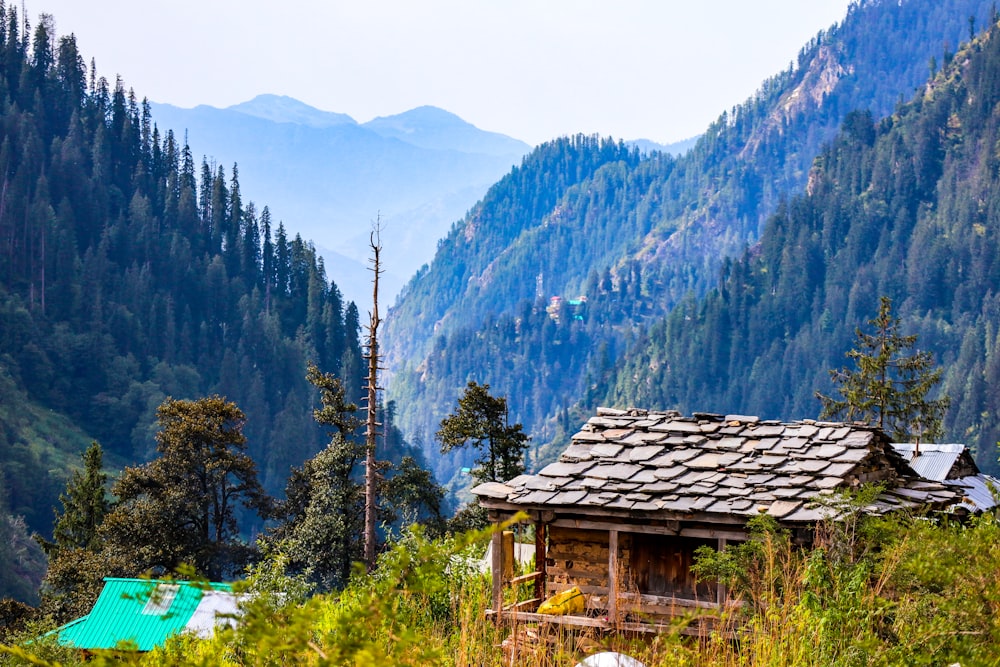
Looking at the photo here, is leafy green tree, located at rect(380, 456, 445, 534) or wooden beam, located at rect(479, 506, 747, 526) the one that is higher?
wooden beam, located at rect(479, 506, 747, 526)

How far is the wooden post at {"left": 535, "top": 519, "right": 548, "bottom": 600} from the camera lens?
46.6 feet

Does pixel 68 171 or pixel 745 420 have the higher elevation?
pixel 68 171

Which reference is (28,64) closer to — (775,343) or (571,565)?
(775,343)

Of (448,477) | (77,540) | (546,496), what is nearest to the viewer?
(546,496)

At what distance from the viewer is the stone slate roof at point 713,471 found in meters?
12.5

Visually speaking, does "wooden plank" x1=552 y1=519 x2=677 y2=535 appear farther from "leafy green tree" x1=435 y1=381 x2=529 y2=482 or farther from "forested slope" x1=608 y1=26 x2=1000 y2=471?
"forested slope" x1=608 y1=26 x2=1000 y2=471

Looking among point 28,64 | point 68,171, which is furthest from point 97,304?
point 28,64

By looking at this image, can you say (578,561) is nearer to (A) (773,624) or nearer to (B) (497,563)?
(B) (497,563)

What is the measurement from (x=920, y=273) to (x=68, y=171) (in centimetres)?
8936

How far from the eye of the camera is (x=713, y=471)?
1348cm

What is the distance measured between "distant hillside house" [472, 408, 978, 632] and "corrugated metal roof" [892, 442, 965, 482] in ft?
48.4

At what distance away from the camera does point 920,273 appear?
12975cm

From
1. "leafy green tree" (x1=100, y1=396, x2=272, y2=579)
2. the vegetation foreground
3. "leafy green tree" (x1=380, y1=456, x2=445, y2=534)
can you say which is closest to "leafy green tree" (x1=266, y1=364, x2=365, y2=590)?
"leafy green tree" (x1=380, y1=456, x2=445, y2=534)

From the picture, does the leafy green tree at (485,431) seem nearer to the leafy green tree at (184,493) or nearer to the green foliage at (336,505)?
the green foliage at (336,505)
